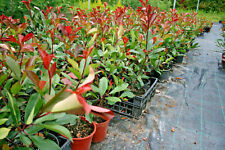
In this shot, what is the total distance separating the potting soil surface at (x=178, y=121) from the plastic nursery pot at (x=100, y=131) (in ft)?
0.16

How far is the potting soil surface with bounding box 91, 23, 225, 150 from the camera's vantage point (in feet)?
6.28

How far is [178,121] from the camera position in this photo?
2.29 meters

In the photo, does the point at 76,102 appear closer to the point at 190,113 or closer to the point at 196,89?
the point at 190,113

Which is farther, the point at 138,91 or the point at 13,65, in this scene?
the point at 138,91

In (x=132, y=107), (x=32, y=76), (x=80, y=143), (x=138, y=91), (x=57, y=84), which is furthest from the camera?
(x=138, y=91)

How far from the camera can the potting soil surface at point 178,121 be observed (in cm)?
192

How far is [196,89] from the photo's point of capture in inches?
125

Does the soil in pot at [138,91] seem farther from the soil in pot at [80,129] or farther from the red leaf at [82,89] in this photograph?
the red leaf at [82,89]

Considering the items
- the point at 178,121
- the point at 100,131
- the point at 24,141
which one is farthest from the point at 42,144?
the point at 178,121

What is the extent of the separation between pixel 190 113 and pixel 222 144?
0.56 meters

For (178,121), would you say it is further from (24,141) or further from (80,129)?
(24,141)

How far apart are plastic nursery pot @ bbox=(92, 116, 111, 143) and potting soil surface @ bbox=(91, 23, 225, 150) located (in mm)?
49

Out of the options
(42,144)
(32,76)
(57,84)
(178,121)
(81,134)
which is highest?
(32,76)

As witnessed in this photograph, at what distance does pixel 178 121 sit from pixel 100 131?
105 cm
